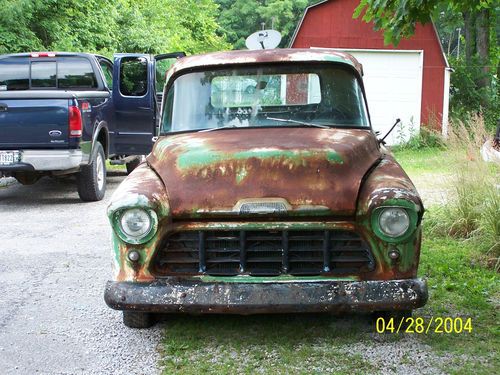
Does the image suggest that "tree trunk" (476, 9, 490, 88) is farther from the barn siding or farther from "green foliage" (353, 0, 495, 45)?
"green foliage" (353, 0, 495, 45)

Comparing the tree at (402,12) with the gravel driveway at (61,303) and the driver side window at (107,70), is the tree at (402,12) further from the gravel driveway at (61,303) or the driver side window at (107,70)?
the driver side window at (107,70)

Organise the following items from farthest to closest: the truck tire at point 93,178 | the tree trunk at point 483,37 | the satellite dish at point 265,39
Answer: the tree trunk at point 483,37
the satellite dish at point 265,39
the truck tire at point 93,178

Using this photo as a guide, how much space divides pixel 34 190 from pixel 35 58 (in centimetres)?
225

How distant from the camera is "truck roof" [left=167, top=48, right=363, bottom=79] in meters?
5.36

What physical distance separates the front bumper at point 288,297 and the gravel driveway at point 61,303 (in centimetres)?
43

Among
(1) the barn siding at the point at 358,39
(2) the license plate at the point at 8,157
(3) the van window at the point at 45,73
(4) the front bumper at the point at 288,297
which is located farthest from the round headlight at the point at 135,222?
(1) the barn siding at the point at 358,39

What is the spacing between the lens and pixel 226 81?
17.4 feet

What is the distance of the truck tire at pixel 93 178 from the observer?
947cm

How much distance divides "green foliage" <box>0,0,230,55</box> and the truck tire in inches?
198

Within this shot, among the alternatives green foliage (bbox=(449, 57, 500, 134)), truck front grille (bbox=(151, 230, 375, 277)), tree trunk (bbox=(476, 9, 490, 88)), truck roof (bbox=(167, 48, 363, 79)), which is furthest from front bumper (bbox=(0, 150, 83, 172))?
tree trunk (bbox=(476, 9, 490, 88))

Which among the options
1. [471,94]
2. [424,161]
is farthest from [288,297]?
[471,94]

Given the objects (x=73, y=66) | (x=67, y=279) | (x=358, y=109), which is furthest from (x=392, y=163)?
(x=73, y=66)

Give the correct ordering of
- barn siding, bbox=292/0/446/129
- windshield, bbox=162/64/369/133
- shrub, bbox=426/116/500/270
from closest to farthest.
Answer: windshield, bbox=162/64/369/133 → shrub, bbox=426/116/500/270 → barn siding, bbox=292/0/446/129

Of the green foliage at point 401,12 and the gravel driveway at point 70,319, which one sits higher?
the green foliage at point 401,12
